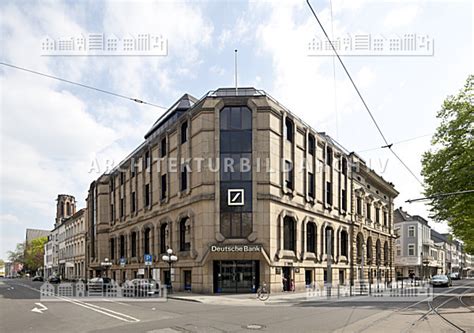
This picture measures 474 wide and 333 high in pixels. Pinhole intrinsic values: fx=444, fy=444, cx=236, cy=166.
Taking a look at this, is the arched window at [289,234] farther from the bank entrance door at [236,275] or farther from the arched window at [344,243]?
the arched window at [344,243]

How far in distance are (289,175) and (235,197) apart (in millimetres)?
6156

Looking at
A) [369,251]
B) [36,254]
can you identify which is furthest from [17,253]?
[369,251]

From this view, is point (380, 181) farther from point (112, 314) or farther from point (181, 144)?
point (112, 314)

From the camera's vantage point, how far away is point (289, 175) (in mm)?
38656

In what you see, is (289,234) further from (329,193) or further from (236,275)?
(329,193)

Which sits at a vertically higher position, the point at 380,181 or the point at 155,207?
the point at 380,181

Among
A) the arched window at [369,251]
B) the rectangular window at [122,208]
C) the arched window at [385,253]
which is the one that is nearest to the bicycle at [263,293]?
the arched window at [369,251]

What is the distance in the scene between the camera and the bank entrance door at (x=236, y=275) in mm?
34594

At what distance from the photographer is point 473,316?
1880 centimetres

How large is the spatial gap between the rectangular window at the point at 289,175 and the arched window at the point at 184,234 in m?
9.20

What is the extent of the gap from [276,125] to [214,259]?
472 inches

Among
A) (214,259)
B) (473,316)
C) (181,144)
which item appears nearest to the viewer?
(473,316)

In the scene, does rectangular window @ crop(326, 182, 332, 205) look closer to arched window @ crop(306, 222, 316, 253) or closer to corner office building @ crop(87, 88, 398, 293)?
corner office building @ crop(87, 88, 398, 293)

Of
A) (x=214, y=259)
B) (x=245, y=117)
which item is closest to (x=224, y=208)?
(x=214, y=259)
